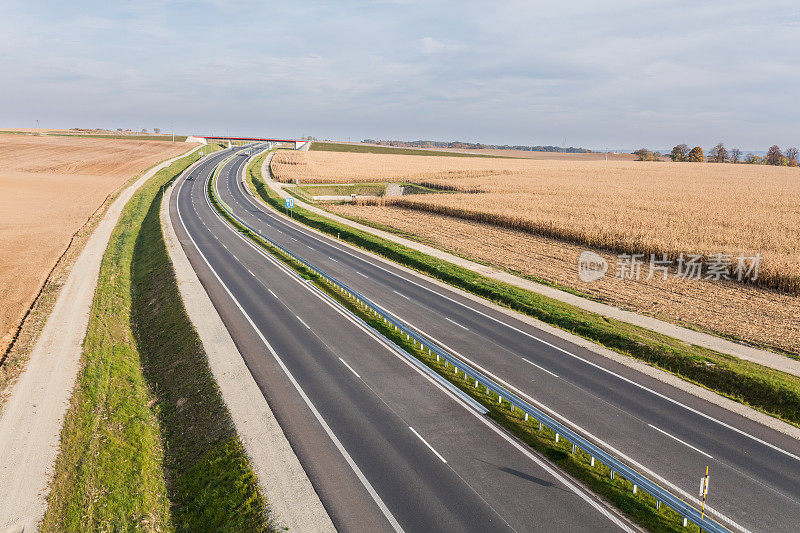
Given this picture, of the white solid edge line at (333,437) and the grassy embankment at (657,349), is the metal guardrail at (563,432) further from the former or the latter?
the grassy embankment at (657,349)

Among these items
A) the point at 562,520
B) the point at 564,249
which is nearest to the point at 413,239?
the point at 564,249

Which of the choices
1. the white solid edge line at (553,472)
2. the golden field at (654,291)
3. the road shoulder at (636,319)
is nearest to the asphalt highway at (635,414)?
the white solid edge line at (553,472)

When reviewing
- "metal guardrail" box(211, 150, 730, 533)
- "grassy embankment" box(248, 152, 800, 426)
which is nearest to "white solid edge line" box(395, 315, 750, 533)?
"metal guardrail" box(211, 150, 730, 533)

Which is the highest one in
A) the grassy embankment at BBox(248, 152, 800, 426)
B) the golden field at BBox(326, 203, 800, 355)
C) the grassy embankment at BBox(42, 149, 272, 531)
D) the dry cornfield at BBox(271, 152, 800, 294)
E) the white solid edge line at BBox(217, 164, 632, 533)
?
the dry cornfield at BBox(271, 152, 800, 294)

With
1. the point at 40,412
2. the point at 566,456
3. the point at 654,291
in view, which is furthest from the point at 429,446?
the point at 654,291

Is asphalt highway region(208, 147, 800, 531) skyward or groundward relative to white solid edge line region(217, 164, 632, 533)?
skyward

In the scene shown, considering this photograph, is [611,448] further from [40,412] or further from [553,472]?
[40,412]

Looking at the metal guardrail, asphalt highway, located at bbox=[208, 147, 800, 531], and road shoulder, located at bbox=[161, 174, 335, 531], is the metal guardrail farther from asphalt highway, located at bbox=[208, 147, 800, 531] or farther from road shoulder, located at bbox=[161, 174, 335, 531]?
road shoulder, located at bbox=[161, 174, 335, 531]

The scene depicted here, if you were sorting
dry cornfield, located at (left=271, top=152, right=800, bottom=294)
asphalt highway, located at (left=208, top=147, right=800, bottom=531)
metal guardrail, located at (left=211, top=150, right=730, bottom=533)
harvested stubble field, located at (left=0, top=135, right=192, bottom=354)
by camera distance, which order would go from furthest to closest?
dry cornfield, located at (left=271, top=152, right=800, bottom=294)
harvested stubble field, located at (left=0, top=135, right=192, bottom=354)
asphalt highway, located at (left=208, top=147, right=800, bottom=531)
metal guardrail, located at (left=211, top=150, right=730, bottom=533)
